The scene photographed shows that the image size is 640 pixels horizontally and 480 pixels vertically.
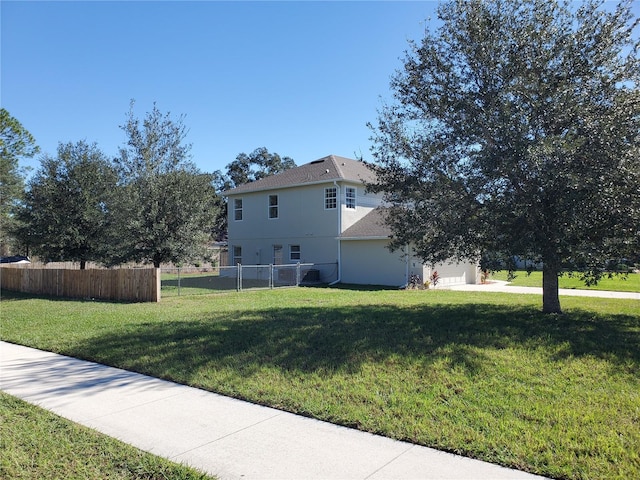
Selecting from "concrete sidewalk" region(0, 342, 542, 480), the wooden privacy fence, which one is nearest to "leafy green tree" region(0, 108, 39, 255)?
the wooden privacy fence

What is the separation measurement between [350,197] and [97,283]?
41.1 ft

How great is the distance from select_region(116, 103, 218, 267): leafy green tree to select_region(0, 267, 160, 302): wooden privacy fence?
1.00 meters

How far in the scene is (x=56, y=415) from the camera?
15.7 feet

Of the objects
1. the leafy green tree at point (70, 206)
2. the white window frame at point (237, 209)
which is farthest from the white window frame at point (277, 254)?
the leafy green tree at point (70, 206)

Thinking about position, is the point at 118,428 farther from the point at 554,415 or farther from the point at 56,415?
the point at 554,415

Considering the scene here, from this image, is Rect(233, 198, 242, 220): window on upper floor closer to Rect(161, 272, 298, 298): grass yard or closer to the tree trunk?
Rect(161, 272, 298, 298): grass yard

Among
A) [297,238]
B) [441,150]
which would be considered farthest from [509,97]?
[297,238]

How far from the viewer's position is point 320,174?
23547mm

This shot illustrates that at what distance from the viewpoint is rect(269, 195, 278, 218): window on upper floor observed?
25719 millimetres

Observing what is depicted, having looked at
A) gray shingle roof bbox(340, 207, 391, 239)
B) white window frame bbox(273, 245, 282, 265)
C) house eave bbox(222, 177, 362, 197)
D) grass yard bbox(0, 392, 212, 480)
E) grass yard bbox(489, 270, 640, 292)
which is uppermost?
house eave bbox(222, 177, 362, 197)

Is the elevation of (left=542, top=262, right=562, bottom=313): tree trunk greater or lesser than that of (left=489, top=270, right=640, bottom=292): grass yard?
greater

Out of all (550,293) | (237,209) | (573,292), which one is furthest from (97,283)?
(573,292)

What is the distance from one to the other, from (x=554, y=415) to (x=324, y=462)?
2.41 meters

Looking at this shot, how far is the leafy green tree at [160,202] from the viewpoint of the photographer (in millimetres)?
15750
